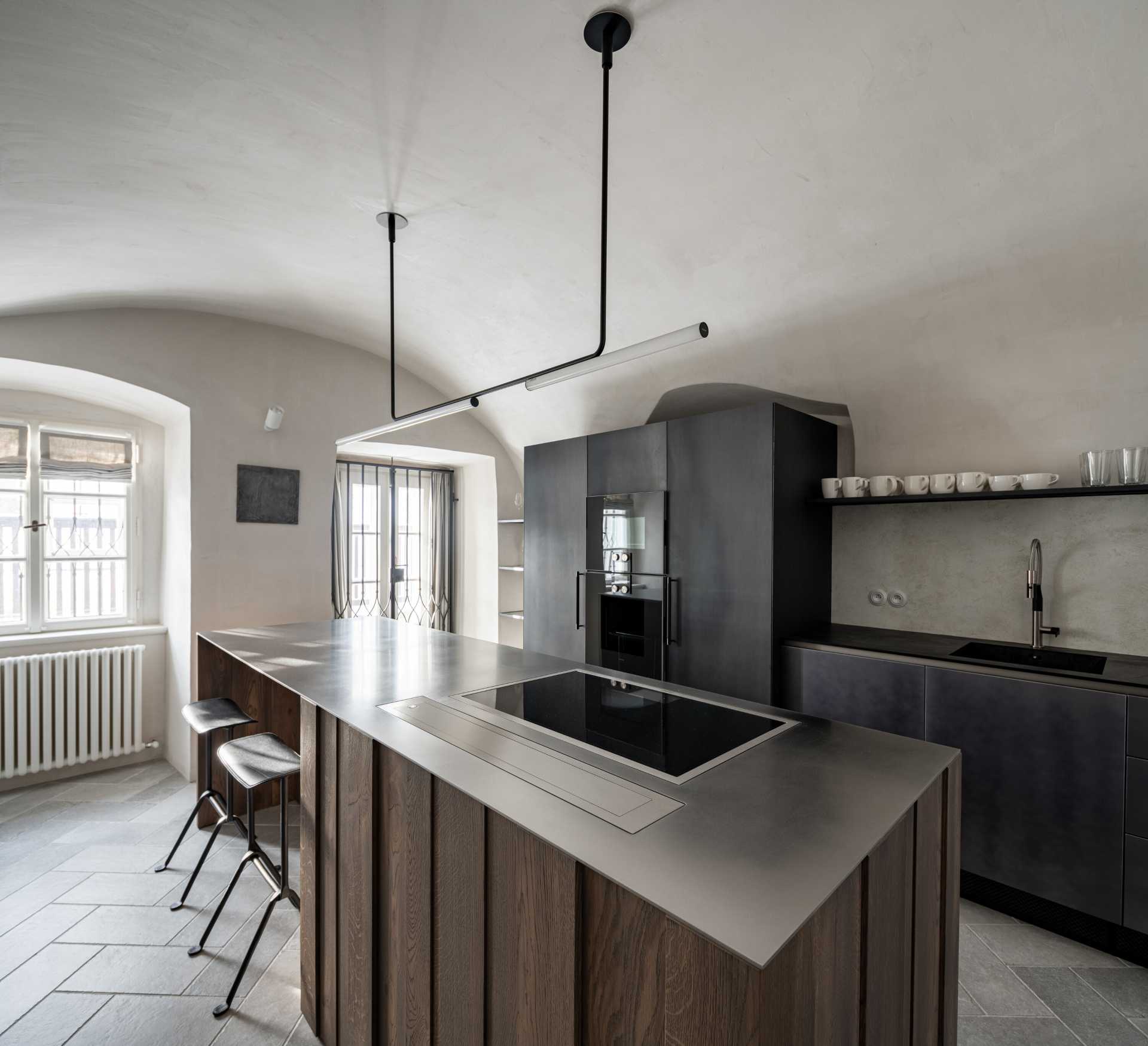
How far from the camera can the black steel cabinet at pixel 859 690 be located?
2605 mm

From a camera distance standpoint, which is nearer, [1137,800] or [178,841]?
[1137,800]

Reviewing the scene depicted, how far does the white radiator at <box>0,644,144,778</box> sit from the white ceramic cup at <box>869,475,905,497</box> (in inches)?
176

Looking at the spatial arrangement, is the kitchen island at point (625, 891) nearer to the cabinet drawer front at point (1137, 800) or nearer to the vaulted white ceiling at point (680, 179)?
the cabinet drawer front at point (1137, 800)

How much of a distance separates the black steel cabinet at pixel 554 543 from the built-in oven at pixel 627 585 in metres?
0.10

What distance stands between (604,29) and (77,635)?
432cm

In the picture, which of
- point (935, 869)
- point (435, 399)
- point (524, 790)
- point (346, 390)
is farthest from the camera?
point (435, 399)

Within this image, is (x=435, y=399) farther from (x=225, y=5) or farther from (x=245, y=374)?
(x=225, y=5)

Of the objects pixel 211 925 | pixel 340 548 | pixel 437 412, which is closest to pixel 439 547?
pixel 340 548

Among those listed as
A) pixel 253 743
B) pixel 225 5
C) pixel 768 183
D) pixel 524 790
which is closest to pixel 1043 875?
pixel 524 790

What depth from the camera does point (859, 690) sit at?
9.04 ft

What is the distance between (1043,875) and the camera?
7.54 ft

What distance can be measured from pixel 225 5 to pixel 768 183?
1.71 meters

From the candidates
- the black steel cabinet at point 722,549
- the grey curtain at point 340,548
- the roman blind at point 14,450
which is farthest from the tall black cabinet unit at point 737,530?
the roman blind at point 14,450

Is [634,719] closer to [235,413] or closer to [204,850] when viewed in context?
[204,850]
